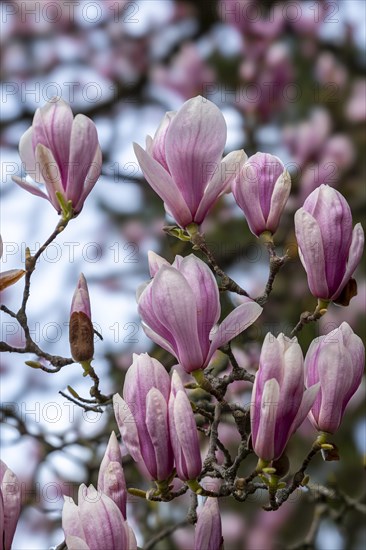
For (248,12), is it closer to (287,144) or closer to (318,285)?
(287,144)

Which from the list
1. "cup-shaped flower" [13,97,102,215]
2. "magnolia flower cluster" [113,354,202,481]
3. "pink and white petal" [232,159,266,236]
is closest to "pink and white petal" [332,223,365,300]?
"pink and white petal" [232,159,266,236]

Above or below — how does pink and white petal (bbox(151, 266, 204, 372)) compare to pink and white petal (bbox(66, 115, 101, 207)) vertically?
below

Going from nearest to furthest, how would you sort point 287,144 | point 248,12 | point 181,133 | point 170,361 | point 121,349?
point 181,133 → point 170,361 → point 121,349 → point 287,144 → point 248,12

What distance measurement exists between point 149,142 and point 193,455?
1.28ft

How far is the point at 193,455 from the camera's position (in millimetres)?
811

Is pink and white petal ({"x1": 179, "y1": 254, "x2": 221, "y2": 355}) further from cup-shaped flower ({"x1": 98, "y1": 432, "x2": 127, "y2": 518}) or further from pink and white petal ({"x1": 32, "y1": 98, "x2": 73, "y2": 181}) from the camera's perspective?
pink and white petal ({"x1": 32, "y1": 98, "x2": 73, "y2": 181})

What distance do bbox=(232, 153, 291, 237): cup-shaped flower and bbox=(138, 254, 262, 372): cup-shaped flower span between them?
0.14m

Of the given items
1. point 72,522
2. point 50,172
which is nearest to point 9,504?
point 72,522

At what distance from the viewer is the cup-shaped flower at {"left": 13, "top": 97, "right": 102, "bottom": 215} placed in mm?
1051

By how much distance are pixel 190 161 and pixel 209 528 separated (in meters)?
0.40

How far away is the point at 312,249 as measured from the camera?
36.3 inches

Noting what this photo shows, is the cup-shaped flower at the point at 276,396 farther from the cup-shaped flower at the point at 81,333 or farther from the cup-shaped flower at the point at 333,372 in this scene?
the cup-shaped flower at the point at 81,333

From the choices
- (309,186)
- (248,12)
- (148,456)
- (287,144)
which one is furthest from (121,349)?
(248,12)

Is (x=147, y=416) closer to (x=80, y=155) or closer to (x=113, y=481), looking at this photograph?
(x=113, y=481)
